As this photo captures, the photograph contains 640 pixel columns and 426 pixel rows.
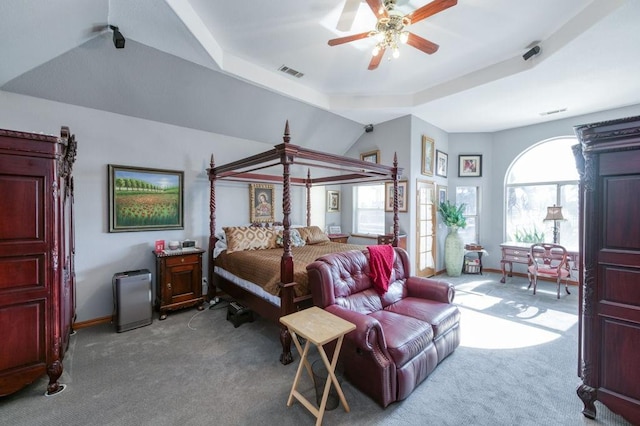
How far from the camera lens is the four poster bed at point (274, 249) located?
272 centimetres

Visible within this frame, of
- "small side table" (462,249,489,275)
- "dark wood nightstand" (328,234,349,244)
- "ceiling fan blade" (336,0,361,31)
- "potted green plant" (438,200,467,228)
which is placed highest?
"ceiling fan blade" (336,0,361,31)

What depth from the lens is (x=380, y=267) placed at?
3.03 m

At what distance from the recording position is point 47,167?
214cm

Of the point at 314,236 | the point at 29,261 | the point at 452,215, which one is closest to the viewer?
the point at 29,261

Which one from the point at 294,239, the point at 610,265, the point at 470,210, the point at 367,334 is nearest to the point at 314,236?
the point at 294,239

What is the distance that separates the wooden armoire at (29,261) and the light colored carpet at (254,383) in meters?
0.32

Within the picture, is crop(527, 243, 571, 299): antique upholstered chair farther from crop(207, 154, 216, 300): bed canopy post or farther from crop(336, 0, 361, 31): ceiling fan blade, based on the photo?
crop(207, 154, 216, 300): bed canopy post

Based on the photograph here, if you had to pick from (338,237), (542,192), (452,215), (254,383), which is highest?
(542,192)

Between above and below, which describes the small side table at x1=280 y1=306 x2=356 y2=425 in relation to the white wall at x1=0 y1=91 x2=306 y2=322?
below

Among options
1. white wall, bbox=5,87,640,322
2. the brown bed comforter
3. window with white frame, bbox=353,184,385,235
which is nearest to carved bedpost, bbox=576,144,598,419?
the brown bed comforter

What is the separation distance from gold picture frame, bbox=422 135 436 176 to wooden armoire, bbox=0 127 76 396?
544 centimetres

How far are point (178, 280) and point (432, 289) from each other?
3439 millimetres

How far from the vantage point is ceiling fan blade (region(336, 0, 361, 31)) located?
8.59ft

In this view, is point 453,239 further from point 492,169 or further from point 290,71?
point 290,71
